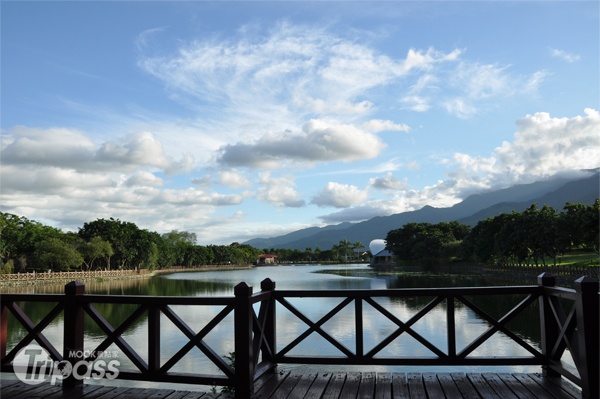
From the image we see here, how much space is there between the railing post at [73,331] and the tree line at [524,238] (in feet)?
107

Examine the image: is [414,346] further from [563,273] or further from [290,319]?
[563,273]

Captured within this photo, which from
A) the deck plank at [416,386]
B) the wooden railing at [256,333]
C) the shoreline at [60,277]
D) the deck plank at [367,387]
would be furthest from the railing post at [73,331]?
the shoreline at [60,277]

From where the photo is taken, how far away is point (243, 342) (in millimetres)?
Result: 4945

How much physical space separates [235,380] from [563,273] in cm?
3634

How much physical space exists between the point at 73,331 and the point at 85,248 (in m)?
62.5

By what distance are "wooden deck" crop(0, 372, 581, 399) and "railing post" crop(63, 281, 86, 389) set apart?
15 centimetres

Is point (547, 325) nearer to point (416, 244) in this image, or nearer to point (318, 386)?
point (318, 386)

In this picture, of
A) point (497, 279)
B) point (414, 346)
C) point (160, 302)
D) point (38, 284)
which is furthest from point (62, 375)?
point (38, 284)

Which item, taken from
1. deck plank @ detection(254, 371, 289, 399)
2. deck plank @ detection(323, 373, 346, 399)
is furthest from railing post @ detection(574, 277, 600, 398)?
deck plank @ detection(254, 371, 289, 399)

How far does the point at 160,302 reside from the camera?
5.18m

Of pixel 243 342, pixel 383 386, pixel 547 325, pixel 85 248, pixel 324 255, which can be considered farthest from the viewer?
pixel 324 255

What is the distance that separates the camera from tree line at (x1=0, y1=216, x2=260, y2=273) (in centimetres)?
5500

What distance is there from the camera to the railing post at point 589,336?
448 cm

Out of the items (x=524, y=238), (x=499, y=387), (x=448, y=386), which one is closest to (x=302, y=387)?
(x=448, y=386)
